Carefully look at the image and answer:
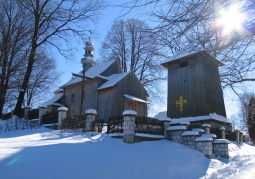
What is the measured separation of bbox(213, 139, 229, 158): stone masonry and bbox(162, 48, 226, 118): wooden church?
5418mm

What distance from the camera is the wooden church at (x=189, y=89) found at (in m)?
18.6

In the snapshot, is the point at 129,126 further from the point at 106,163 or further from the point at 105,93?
the point at 105,93

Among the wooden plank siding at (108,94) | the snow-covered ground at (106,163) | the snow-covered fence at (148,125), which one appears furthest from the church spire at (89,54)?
the snow-covered ground at (106,163)

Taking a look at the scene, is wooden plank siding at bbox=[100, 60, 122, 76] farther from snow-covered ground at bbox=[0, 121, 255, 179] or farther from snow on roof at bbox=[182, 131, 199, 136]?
snow-covered ground at bbox=[0, 121, 255, 179]

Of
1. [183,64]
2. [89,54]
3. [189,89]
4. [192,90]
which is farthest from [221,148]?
[89,54]

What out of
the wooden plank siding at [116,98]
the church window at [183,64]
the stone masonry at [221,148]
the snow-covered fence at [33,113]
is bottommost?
the stone masonry at [221,148]

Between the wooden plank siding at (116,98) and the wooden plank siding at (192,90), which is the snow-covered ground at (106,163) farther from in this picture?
the wooden plank siding at (116,98)

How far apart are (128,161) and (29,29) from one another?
55.6 feet

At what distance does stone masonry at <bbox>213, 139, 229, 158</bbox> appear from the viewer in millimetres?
12734

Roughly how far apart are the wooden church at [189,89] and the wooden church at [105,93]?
376cm

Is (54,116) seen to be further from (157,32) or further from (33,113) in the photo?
(157,32)

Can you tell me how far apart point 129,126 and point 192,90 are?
9.26 metres

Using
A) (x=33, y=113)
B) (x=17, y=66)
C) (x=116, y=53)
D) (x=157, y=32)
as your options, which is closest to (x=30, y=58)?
(x=17, y=66)

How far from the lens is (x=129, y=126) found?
1152 cm
